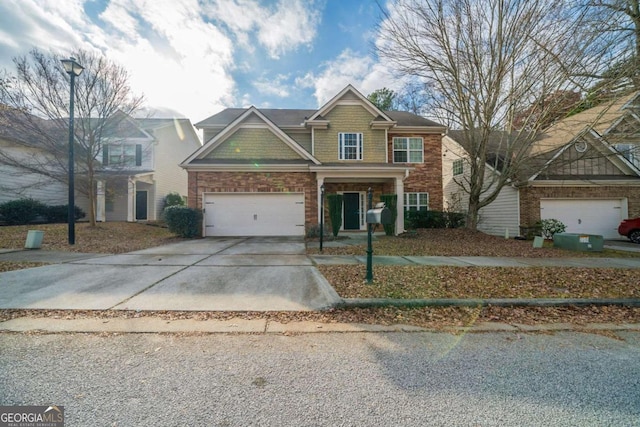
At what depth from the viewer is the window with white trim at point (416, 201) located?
16.3 m

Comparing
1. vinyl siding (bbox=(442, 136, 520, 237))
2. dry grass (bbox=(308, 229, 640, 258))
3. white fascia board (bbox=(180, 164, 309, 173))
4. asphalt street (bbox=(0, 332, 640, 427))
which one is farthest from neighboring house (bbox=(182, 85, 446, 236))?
asphalt street (bbox=(0, 332, 640, 427))

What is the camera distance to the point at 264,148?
13492 mm

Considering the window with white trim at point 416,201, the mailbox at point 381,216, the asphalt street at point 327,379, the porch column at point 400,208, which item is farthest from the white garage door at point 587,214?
the mailbox at point 381,216

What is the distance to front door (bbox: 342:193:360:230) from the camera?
14.8 metres

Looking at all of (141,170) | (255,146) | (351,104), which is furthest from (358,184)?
(141,170)

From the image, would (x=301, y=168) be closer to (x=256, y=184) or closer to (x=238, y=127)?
(x=256, y=184)

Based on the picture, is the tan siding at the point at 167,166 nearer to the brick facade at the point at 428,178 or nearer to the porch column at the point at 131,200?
the porch column at the point at 131,200

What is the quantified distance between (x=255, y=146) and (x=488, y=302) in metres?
11.9

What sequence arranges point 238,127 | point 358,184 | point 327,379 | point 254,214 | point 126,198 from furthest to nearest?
1. point 126,198
2. point 358,184
3. point 238,127
4. point 254,214
5. point 327,379

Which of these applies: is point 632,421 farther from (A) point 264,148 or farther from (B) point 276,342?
(A) point 264,148

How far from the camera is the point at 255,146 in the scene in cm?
1345

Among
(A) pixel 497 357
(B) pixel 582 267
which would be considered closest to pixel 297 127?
(B) pixel 582 267

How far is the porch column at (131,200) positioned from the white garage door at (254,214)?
26.3 feet

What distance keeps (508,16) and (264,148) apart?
11.1 meters
